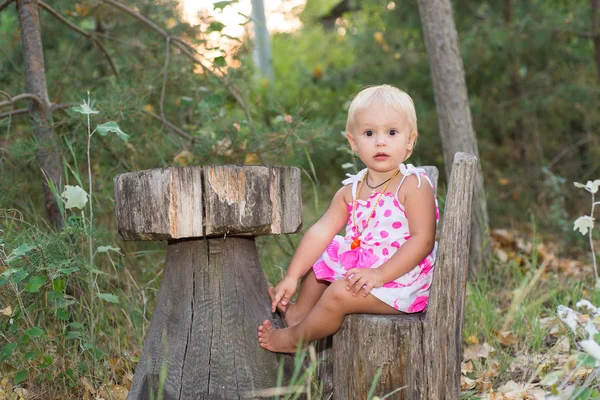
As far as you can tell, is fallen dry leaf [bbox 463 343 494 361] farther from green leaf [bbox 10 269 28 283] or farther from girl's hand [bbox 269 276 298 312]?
green leaf [bbox 10 269 28 283]

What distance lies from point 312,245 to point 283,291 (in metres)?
0.21

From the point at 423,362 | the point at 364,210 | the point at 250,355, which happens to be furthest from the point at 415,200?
the point at 250,355

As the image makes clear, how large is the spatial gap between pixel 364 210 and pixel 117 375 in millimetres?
1353

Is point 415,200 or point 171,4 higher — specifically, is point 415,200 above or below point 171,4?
below

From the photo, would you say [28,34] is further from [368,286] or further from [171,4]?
[368,286]

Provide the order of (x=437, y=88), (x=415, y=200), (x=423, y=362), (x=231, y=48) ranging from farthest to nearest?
(x=231, y=48) → (x=437, y=88) → (x=415, y=200) → (x=423, y=362)

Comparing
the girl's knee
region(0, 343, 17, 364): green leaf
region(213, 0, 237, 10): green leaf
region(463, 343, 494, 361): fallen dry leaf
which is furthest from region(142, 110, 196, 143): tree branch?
region(463, 343, 494, 361): fallen dry leaf

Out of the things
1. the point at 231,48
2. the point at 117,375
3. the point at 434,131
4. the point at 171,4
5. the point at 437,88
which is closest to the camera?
the point at 117,375

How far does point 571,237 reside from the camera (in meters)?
5.01

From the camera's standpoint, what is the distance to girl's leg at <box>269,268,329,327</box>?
2633mm

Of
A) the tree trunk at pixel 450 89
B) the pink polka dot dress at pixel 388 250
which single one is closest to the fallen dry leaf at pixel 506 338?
the tree trunk at pixel 450 89

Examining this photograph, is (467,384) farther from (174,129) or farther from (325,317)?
(174,129)

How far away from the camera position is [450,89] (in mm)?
3961

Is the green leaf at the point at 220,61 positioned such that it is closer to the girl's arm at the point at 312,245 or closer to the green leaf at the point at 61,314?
the girl's arm at the point at 312,245
